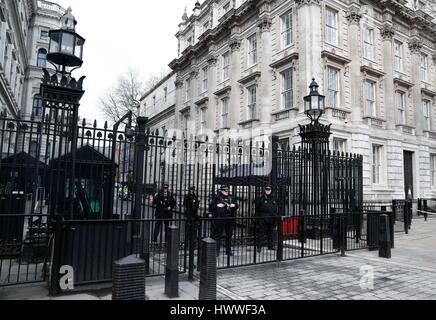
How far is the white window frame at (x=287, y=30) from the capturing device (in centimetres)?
2002

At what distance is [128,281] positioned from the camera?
145 inches

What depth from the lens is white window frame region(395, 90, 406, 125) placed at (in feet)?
75.4

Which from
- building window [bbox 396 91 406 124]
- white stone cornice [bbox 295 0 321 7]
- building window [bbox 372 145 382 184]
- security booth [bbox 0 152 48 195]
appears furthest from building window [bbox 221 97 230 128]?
security booth [bbox 0 152 48 195]

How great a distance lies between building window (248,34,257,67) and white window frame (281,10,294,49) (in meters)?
2.99

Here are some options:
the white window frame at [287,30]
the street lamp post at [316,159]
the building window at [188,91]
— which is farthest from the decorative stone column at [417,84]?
the building window at [188,91]

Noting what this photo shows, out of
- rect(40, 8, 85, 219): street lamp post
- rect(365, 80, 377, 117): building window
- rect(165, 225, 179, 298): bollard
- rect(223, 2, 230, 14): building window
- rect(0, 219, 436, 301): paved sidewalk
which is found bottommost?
rect(0, 219, 436, 301): paved sidewalk

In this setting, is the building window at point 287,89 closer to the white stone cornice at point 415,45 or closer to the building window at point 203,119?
the building window at point 203,119

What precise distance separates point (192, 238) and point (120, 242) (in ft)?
4.37

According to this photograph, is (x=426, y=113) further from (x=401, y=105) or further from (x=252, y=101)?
(x=252, y=101)

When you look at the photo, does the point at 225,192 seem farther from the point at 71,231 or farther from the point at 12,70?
the point at 12,70

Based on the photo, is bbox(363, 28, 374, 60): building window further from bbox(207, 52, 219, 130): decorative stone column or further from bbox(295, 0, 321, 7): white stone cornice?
bbox(207, 52, 219, 130): decorative stone column

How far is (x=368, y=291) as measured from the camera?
5.42 m
